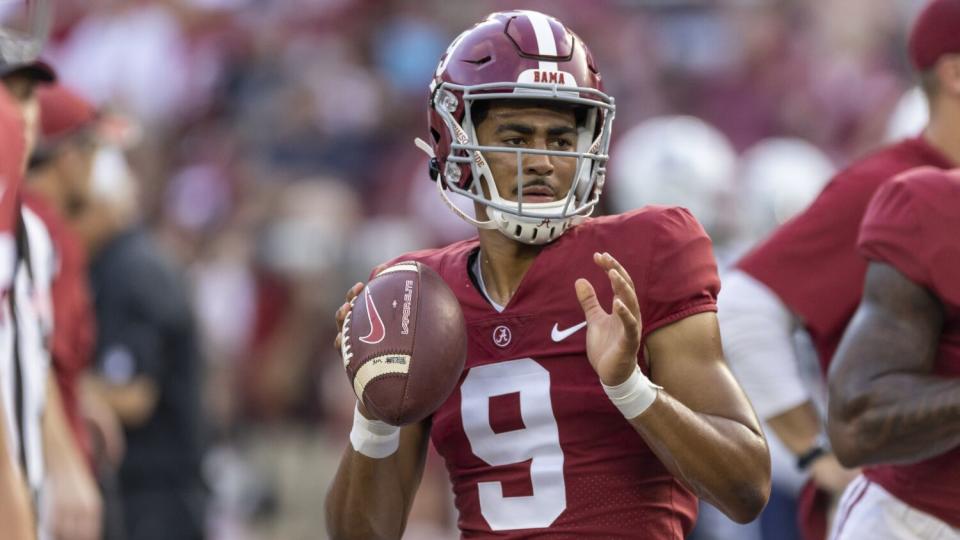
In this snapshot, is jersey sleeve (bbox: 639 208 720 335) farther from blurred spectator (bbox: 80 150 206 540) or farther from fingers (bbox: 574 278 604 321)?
blurred spectator (bbox: 80 150 206 540)

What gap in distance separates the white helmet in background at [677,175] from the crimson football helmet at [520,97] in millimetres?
3192

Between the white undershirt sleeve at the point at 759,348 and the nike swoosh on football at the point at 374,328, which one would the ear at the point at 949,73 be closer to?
the white undershirt sleeve at the point at 759,348

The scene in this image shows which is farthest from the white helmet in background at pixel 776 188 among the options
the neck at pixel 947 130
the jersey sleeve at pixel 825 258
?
the neck at pixel 947 130

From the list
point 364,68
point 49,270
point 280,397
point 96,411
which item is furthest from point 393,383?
point 364,68

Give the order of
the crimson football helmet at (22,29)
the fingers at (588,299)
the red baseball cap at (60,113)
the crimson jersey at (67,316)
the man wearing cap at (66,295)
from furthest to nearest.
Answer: the red baseball cap at (60,113) → the crimson jersey at (67,316) → the man wearing cap at (66,295) → the crimson football helmet at (22,29) → the fingers at (588,299)

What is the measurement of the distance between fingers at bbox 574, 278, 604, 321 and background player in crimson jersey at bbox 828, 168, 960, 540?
701mm

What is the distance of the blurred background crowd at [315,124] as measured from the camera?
9047 millimetres

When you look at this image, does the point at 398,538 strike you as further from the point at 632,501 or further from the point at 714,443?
the point at 714,443

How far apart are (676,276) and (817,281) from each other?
111cm

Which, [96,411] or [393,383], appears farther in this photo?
[96,411]

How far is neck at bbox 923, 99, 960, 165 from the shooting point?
3.94 m

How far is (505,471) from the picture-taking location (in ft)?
10.5

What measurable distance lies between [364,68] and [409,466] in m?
7.62

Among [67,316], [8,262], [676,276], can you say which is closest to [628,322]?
[676,276]
